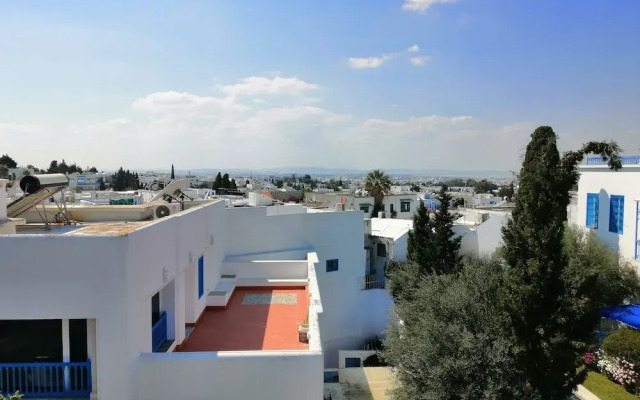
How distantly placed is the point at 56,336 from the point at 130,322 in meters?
1.22

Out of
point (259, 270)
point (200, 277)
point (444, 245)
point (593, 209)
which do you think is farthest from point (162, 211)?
point (593, 209)

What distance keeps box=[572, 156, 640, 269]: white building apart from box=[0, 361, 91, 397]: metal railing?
2330cm

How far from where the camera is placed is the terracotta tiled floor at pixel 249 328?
9641mm

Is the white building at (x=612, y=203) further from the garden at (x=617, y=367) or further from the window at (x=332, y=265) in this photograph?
the window at (x=332, y=265)

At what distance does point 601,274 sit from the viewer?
20.6 m

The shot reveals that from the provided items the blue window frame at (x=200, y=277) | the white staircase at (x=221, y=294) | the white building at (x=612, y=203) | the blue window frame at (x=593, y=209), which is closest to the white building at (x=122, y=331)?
the blue window frame at (x=200, y=277)

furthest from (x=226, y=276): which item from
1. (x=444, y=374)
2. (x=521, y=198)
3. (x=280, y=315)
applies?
(x=521, y=198)

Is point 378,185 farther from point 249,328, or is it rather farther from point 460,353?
point 249,328

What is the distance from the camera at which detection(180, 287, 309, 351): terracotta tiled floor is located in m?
9.64

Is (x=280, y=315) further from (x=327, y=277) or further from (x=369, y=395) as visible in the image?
(x=327, y=277)

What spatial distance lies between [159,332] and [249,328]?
8.12 feet

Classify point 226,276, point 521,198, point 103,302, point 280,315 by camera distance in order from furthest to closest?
1. point 226,276
2. point 521,198
3. point 280,315
4. point 103,302

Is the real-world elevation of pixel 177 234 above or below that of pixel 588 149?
below

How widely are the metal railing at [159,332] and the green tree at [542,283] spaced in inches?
363
